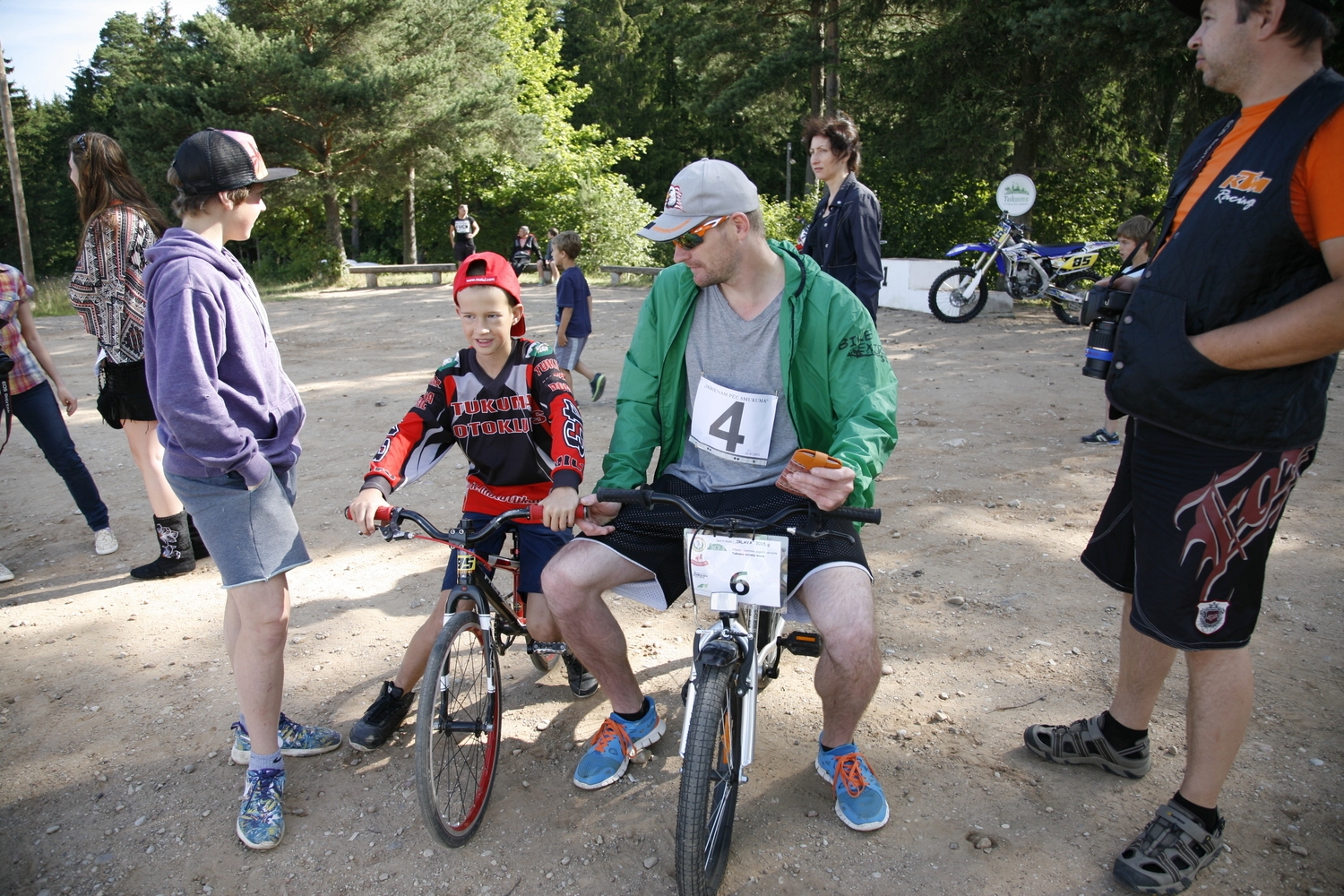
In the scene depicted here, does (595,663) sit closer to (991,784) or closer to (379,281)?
(991,784)

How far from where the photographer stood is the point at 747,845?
2.54m

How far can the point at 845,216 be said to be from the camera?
4.82 meters

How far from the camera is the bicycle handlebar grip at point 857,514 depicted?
222 cm

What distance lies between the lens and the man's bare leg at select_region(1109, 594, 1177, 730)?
263 centimetres

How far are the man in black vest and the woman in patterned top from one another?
392cm

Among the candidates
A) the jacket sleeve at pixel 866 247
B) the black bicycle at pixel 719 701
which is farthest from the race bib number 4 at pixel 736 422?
the jacket sleeve at pixel 866 247

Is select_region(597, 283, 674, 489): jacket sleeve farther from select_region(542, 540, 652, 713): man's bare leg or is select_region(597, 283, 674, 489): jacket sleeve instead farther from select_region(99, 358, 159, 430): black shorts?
select_region(99, 358, 159, 430): black shorts

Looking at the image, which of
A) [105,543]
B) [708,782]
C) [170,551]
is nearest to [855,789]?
[708,782]

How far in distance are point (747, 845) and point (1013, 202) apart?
1239cm

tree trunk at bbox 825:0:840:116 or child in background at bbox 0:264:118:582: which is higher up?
tree trunk at bbox 825:0:840:116

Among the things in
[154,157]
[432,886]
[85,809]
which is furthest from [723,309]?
[154,157]

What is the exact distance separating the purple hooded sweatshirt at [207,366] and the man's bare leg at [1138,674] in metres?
2.64

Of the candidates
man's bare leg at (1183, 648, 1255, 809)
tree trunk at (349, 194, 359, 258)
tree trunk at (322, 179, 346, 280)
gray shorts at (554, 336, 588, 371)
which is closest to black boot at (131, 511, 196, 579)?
gray shorts at (554, 336, 588, 371)

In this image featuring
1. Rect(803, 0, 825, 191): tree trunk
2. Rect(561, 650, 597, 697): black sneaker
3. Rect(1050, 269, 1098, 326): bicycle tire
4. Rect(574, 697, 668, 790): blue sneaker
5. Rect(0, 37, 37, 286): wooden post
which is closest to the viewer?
Rect(574, 697, 668, 790): blue sneaker
